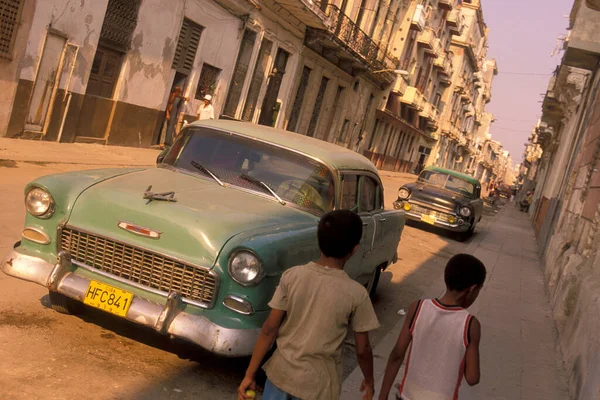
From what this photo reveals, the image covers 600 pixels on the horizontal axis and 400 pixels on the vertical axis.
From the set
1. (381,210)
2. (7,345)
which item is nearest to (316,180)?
(381,210)

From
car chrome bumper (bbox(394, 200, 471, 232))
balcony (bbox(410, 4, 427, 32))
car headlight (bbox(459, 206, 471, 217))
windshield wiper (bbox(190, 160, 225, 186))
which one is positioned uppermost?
balcony (bbox(410, 4, 427, 32))

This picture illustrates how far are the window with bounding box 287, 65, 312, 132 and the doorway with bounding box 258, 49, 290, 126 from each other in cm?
180

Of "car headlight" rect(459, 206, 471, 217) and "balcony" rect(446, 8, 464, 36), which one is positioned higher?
"balcony" rect(446, 8, 464, 36)

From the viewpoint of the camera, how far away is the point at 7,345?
4.05 m

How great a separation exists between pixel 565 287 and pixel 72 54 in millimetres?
9788

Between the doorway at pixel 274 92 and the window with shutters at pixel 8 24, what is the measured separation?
39.1ft

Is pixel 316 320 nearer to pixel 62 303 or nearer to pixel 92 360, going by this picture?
pixel 92 360

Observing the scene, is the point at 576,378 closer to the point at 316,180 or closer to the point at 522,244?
the point at 316,180

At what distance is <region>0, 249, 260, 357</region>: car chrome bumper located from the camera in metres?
3.94

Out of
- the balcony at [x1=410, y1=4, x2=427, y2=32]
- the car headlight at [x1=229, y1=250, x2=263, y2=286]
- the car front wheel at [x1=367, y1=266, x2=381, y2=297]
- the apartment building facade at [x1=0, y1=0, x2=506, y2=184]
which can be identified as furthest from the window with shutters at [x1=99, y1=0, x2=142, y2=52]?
the balcony at [x1=410, y1=4, x2=427, y2=32]

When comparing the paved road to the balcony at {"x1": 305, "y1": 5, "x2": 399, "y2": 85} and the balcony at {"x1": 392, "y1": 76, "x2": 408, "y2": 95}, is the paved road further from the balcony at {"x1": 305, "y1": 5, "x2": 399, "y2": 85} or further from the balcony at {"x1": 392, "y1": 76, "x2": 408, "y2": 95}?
the balcony at {"x1": 392, "y1": 76, "x2": 408, "y2": 95}

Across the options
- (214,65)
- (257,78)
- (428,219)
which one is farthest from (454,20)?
(428,219)

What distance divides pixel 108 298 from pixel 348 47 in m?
24.7

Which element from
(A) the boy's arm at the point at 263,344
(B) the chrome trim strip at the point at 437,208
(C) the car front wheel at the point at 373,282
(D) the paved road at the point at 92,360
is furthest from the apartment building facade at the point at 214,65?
(A) the boy's arm at the point at 263,344
